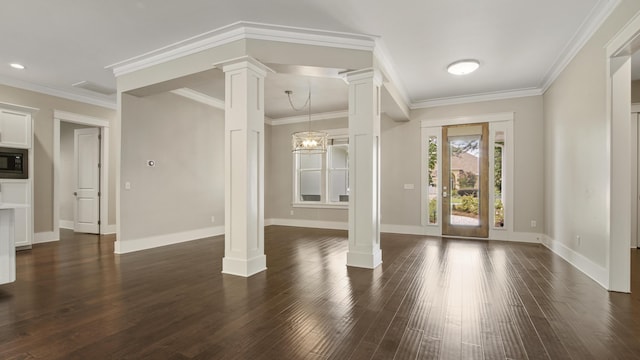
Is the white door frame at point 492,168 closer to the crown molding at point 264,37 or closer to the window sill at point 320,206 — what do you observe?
the window sill at point 320,206

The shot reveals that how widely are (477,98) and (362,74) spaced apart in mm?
3708

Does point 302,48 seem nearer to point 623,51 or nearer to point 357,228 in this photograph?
point 357,228

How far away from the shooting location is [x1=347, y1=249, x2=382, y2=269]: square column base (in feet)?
13.0

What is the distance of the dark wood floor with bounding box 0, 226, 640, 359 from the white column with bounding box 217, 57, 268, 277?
0.26 metres

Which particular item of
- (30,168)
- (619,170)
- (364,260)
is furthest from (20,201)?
(619,170)

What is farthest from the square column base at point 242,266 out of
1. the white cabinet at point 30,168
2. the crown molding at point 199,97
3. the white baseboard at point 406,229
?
the white baseboard at point 406,229

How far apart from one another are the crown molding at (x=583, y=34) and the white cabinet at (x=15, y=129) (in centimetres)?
829

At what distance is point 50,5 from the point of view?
324cm

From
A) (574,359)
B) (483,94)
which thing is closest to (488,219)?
(483,94)

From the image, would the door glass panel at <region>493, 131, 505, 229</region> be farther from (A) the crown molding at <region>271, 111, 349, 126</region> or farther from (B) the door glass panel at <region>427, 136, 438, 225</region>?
(A) the crown molding at <region>271, 111, 349, 126</region>

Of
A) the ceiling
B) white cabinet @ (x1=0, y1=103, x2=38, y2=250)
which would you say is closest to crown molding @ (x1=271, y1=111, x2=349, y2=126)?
the ceiling

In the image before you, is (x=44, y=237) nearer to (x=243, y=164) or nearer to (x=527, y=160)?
(x=243, y=164)

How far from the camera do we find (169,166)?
19.1ft

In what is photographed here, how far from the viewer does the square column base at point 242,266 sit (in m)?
3.63
